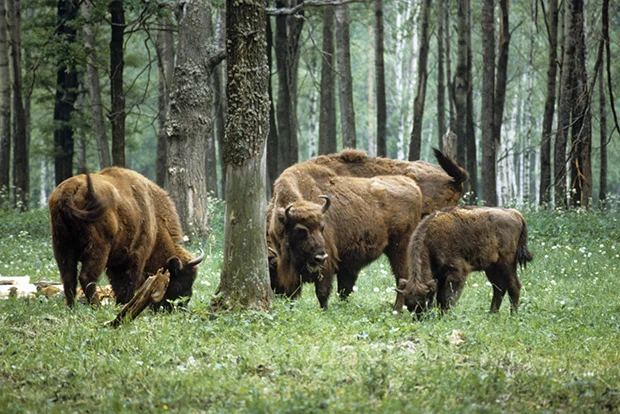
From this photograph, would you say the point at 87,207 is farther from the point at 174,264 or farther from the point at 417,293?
→ the point at 417,293

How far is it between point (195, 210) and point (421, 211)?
17.7ft

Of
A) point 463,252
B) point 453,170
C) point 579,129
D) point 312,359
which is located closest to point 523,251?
point 463,252

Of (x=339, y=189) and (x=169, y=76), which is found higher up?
(x=169, y=76)

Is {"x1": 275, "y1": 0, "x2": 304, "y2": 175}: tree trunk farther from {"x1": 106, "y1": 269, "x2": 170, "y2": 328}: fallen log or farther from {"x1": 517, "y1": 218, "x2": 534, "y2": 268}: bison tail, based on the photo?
{"x1": 106, "y1": 269, "x2": 170, "y2": 328}: fallen log

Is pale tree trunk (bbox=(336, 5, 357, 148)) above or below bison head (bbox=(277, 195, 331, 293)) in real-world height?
above

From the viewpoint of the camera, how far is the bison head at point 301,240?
10.2 metres

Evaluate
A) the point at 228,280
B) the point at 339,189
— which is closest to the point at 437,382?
the point at 228,280

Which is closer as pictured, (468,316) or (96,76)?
(468,316)

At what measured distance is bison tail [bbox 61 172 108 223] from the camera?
885 centimetres

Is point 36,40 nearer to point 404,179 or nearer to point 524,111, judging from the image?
point 404,179

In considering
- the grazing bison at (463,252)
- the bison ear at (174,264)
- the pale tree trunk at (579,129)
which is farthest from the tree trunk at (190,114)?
the pale tree trunk at (579,129)

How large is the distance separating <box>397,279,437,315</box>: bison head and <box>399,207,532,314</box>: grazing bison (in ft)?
0.22

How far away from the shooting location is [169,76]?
28703 millimetres

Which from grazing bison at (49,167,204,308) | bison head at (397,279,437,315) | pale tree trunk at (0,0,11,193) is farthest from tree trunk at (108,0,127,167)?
bison head at (397,279,437,315)
